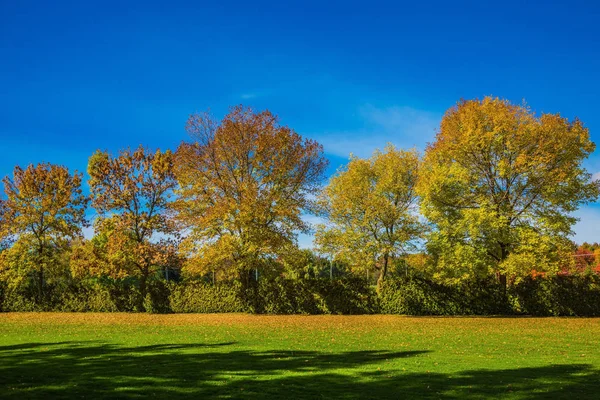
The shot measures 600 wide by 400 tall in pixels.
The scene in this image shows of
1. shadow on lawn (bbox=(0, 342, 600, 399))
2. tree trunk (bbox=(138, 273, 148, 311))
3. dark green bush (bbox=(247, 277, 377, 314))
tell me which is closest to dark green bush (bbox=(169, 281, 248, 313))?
dark green bush (bbox=(247, 277, 377, 314))

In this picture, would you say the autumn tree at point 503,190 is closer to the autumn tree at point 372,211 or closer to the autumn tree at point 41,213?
the autumn tree at point 372,211

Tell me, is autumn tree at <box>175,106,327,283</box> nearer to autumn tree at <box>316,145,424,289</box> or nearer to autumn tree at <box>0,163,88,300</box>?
autumn tree at <box>316,145,424,289</box>

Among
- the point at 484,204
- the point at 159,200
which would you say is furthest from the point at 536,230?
the point at 159,200

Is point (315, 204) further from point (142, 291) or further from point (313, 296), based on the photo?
point (142, 291)

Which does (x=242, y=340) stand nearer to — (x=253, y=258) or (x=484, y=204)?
(x=253, y=258)

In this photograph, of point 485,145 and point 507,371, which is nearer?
point 507,371

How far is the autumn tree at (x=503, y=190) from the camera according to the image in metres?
28.2

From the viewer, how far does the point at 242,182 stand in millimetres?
33688

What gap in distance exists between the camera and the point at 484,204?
2931 centimetres

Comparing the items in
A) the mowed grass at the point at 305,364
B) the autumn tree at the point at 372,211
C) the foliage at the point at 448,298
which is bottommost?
the mowed grass at the point at 305,364

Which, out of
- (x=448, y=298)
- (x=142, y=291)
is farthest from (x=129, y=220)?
(x=448, y=298)

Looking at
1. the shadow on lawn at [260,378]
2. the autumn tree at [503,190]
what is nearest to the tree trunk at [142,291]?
the autumn tree at [503,190]

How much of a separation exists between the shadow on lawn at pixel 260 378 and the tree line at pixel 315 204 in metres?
17.5

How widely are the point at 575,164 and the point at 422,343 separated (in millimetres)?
18519
